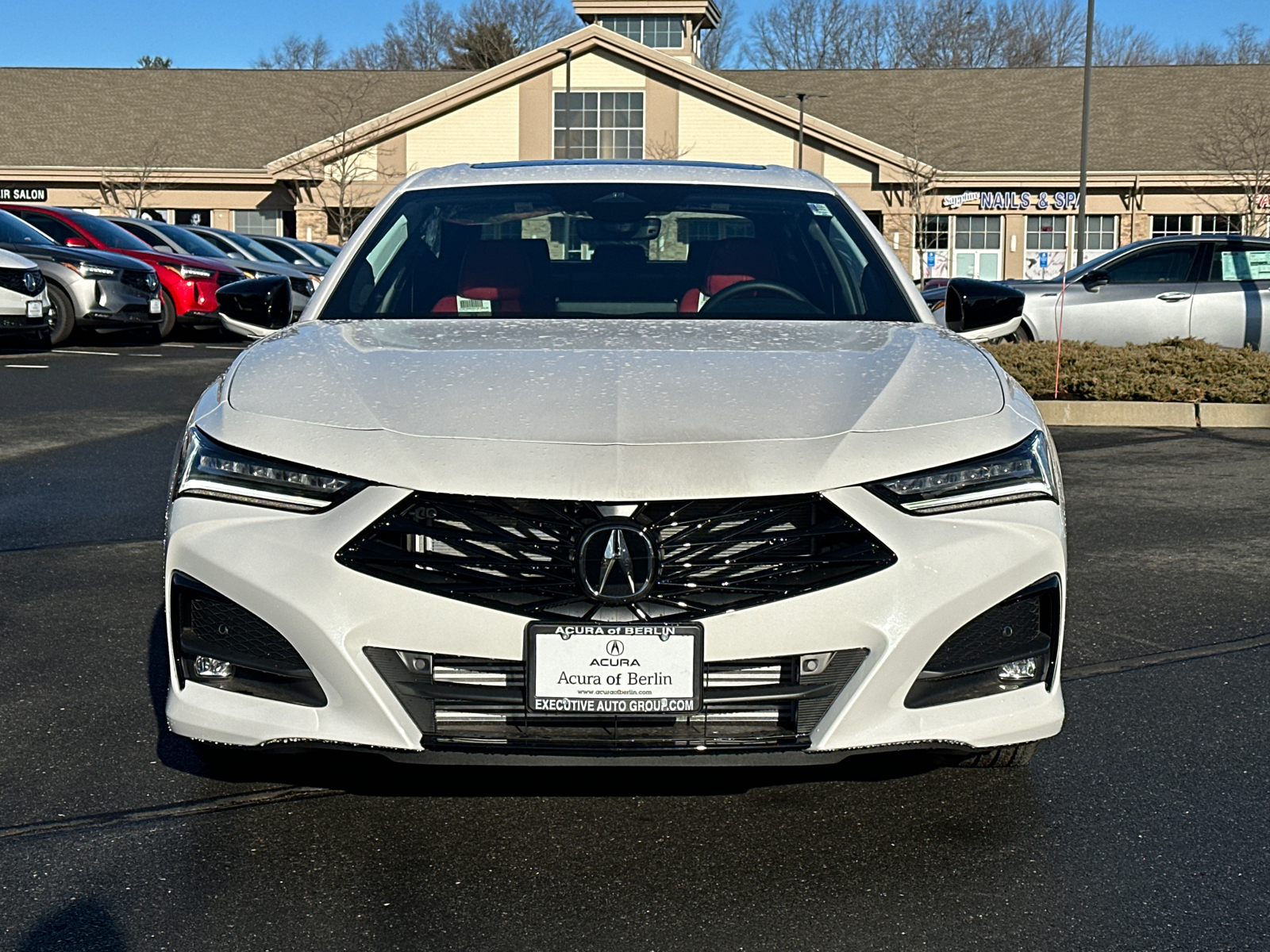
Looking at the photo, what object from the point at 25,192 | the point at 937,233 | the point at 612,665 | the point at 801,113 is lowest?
the point at 612,665

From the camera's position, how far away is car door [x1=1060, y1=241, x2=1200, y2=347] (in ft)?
52.1

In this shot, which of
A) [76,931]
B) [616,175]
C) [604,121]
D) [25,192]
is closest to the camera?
[76,931]

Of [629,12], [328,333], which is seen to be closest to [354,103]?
[629,12]

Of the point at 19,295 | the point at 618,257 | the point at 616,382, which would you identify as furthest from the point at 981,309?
the point at 19,295

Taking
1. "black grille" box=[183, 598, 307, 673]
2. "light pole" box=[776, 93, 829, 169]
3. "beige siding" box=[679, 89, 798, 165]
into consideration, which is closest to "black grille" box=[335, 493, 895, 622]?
"black grille" box=[183, 598, 307, 673]

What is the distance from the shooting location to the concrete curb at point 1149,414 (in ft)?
38.5

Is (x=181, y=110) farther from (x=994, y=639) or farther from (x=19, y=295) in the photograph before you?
(x=994, y=639)

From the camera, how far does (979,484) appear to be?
3266 millimetres

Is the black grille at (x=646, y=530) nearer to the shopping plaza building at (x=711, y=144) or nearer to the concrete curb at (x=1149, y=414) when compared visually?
the concrete curb at (x=1149, y=414)

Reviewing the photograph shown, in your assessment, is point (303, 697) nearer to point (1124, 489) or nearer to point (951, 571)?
point (951, 571)

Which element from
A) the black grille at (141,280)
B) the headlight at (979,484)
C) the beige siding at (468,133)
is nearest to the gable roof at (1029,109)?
the beige siding at (468,133)

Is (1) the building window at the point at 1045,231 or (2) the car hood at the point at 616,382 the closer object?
(2) the car hood at the point at 616,382

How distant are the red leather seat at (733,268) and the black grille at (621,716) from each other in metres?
1.73

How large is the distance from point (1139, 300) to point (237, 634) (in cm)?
1417
